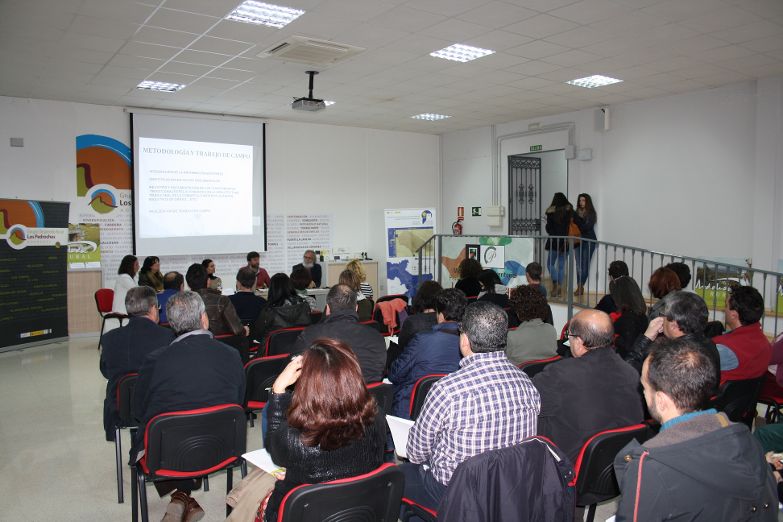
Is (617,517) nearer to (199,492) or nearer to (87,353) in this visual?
(199,492)

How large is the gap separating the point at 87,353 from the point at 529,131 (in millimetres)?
8039

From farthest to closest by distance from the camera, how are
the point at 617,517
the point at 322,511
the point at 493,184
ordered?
the point at 493,184 → the point at 322,511 → the point at 617,517

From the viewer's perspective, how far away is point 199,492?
380 centimetres

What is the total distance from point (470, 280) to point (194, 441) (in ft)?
13.7

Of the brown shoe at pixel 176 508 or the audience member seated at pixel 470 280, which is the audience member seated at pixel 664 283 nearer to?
the audience member seated at pixel 470 280

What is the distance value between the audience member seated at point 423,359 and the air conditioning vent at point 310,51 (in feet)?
12.4

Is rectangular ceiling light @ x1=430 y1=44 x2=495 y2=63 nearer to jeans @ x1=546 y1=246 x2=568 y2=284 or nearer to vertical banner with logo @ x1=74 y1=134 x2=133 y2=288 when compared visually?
jeans @ x1=546 y1=246 x2=568 y2=284

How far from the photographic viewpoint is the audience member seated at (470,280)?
654cm

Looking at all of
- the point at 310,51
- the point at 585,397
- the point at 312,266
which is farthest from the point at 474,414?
the point at 312,266

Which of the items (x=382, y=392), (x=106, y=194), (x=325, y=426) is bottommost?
(x=382, y=392)

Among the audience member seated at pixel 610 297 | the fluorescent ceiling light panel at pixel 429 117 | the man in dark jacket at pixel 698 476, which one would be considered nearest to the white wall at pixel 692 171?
the fluorescent ceiling light panel at pixel 429 117

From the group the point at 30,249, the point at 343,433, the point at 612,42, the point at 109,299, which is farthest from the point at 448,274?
the point at 343,433

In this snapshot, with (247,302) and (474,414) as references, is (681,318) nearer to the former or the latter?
(474,414)

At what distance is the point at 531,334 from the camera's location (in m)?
3.91
